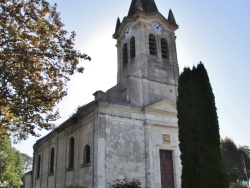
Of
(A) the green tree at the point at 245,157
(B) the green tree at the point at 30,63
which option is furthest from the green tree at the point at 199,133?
(A) the green tree at the point at 245,157

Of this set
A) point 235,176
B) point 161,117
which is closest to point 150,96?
point 161,117

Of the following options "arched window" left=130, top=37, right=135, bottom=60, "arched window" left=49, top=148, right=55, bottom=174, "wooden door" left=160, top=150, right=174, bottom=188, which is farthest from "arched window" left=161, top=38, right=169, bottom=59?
"arched window" left=49, top=148, right=55, bottom=174

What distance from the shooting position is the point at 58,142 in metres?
26.4

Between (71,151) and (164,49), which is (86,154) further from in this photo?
(164,49)

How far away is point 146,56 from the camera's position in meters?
24.4

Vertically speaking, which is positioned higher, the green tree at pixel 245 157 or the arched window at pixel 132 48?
the arched window at pixel 132 48

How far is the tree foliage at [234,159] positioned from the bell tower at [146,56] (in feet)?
70.0

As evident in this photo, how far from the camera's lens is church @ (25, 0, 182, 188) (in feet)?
64.0

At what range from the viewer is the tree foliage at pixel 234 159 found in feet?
135

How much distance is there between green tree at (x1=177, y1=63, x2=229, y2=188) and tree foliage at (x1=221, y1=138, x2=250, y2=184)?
29.7 metres

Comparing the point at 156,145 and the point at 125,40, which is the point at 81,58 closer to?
the point at 156,145

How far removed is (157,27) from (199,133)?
15.5 m

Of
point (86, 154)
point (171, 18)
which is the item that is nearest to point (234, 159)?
point (171, 18)

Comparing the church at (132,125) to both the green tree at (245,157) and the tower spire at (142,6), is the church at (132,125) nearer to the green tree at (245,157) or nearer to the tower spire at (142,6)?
the tower spire at (142,6)
